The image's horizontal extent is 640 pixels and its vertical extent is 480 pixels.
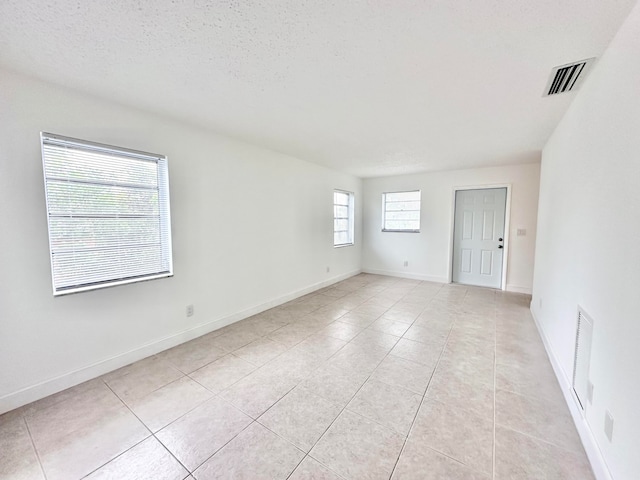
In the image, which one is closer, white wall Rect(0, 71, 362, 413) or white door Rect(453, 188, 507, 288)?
white wall Rect(0, 71, 362, 413)

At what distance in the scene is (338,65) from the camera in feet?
5.75

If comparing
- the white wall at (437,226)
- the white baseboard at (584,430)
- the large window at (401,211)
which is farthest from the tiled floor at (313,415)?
the large window at (401,211)

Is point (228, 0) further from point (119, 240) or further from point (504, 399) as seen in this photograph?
point (504, 399)

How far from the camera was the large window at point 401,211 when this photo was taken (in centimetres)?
592

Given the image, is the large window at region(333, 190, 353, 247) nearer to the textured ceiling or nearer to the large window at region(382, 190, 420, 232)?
the large window at region(382, 190, 420, 232)

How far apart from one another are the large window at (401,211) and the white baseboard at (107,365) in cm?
376

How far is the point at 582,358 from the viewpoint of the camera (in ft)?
5.75

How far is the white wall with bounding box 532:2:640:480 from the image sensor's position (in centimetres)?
118

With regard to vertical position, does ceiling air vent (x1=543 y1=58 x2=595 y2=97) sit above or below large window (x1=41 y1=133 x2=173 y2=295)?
above

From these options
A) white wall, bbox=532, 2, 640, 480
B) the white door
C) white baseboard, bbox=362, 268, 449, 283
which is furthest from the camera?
white baseboard, bbox=362, 268, 449, 283

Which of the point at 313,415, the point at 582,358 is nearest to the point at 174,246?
the point at 313,415

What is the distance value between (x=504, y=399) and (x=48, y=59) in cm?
395

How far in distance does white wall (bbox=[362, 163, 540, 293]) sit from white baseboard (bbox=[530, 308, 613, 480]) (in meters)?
2.86

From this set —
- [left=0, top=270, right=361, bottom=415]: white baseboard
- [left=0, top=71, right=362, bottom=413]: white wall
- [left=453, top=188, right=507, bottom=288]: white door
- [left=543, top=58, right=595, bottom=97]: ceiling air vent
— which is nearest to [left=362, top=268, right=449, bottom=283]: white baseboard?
[left=453, top=188, right=507, bottom=288]: white door
